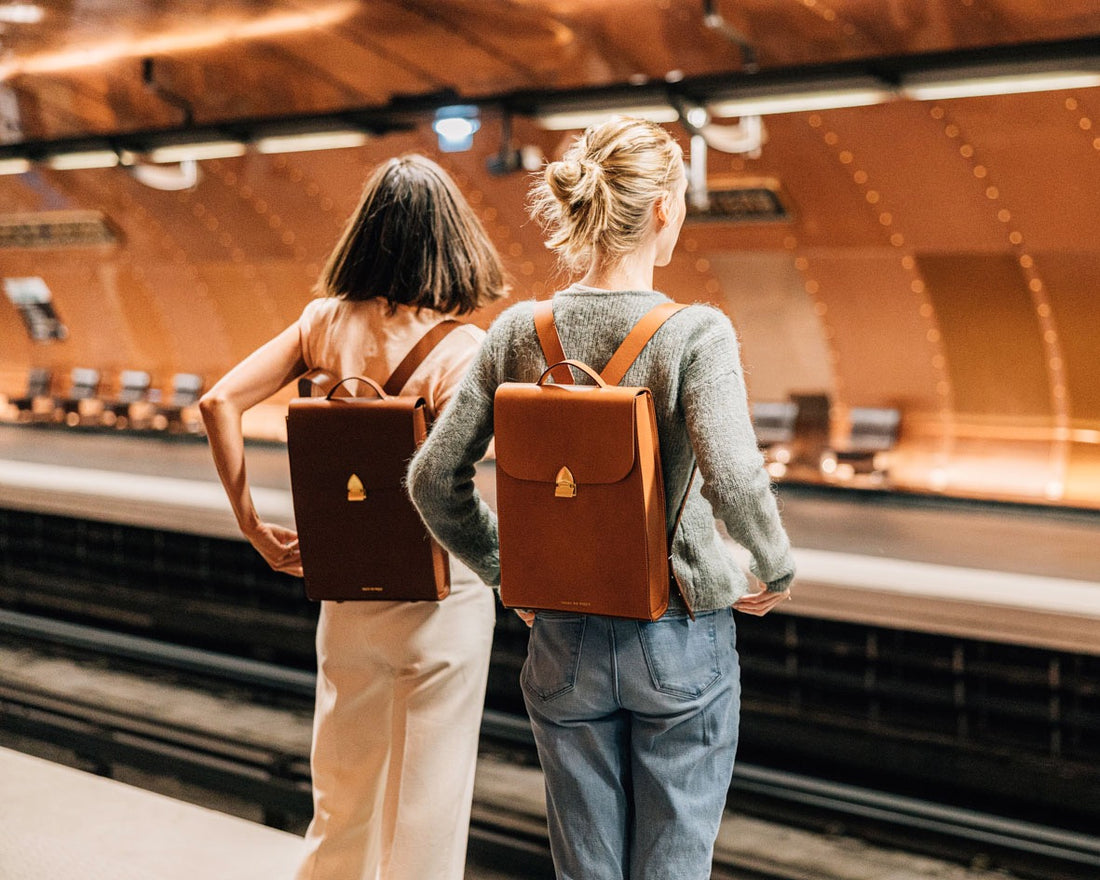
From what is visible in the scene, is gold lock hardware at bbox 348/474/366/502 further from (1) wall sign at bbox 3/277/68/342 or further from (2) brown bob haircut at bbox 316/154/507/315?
(1) wall sign at bbox 3/277/68/342

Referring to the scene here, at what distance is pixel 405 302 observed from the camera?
2.31 m

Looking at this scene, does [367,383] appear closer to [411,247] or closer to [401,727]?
[411,247]

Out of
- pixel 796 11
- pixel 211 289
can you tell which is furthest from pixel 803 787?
pixel 211 289

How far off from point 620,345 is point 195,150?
34.4 ft

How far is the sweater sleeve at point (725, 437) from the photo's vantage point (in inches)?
64.2

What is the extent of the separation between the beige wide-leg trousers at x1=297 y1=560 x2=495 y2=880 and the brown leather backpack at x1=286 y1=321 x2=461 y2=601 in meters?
0.08

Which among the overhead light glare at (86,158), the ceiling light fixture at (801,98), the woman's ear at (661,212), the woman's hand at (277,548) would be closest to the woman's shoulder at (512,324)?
the woman's ear at (661,212)

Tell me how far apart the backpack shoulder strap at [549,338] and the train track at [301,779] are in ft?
8.78

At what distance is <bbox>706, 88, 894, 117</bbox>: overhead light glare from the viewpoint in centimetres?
747

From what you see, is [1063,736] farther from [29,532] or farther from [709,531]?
[29,532]

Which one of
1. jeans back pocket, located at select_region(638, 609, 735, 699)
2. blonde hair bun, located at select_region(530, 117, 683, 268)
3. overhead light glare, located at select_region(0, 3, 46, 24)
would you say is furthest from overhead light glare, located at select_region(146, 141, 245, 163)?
jeans back pocket, located at select_region(638, 609, 735, 699)

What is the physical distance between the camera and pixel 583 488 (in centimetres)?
173

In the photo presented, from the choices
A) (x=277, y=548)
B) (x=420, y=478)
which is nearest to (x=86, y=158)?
(x=277, y=548)

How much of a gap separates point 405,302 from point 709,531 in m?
0.85
